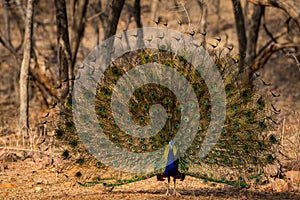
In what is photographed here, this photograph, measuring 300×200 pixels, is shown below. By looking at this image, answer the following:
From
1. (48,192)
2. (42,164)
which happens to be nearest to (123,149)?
(48,192)

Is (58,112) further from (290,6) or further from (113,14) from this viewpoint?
(290,6)

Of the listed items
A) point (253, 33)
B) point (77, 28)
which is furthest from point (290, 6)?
point (77, 28)

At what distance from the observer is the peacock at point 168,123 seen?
24.5ft

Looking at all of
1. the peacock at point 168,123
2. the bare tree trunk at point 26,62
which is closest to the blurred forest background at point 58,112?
the bare tree trunk at point 26,62

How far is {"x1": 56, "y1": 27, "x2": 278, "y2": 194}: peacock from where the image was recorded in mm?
7453

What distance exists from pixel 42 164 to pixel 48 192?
6.67 ft

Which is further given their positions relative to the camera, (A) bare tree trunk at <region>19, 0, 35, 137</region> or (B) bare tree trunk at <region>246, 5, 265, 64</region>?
(B) bare tree trunk at <region>246, 5, 265, 64</region>

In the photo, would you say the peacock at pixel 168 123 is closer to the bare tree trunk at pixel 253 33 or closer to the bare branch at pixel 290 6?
the bare branch at pixel 290 6

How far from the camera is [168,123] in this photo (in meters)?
7.46

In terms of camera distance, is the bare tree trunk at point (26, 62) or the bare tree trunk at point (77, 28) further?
the bare tree trunk at point (77, 28)

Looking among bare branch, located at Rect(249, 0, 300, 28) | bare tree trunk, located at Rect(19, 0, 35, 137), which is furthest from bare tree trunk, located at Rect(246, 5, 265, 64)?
bare tree trunk, located at Rect(19, 0, 35, 137)

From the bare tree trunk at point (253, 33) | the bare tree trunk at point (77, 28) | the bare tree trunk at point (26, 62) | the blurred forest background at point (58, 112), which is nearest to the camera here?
the blurred forest background at point (58, 112)

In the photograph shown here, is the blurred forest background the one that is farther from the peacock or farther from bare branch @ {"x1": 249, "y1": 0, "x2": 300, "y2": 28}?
the peacock

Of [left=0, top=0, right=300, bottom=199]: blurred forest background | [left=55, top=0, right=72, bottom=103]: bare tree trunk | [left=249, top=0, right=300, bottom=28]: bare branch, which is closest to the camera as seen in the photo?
[left=0, top=0, right=300, bottom=199]: blurred forest background
